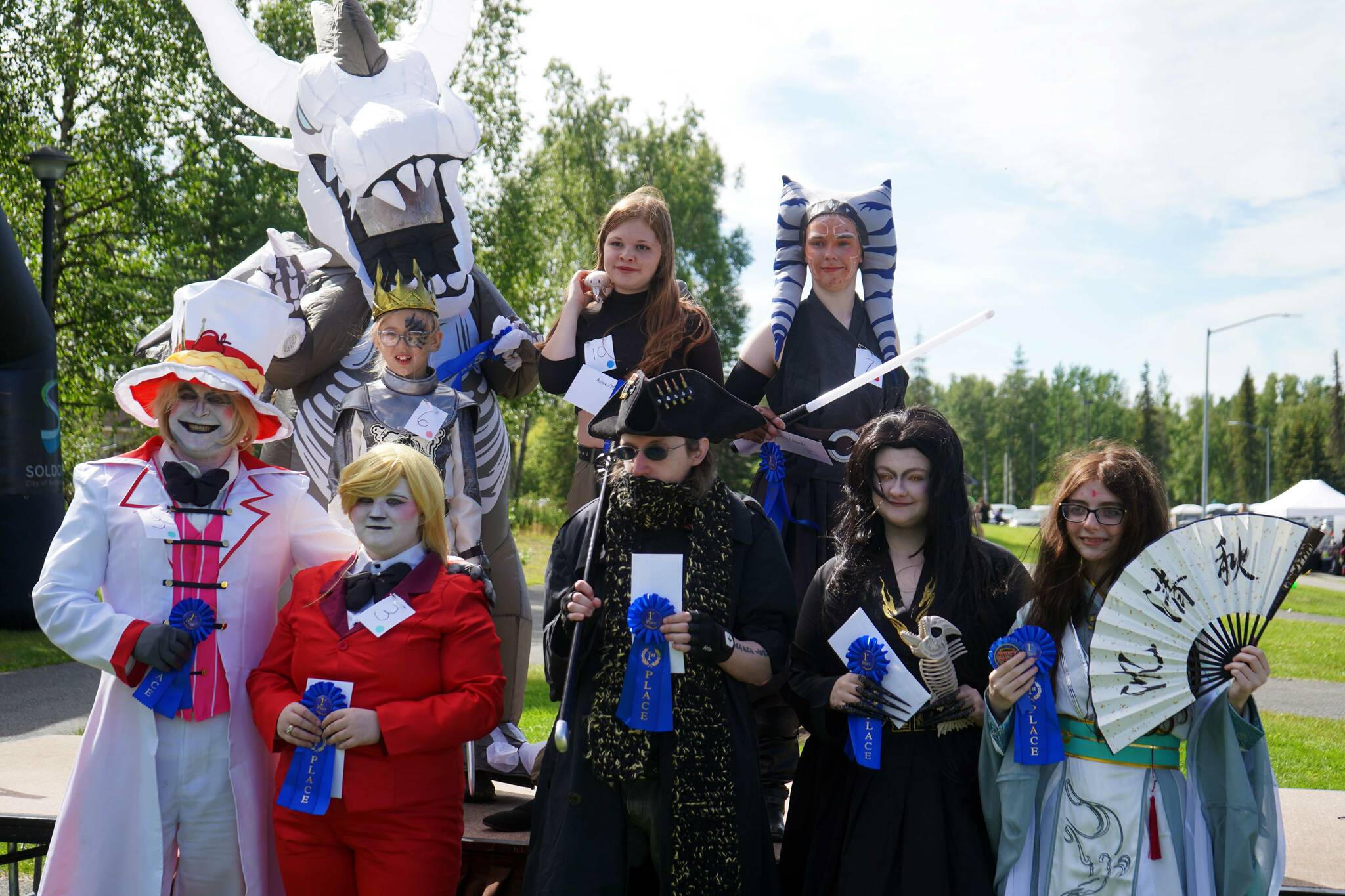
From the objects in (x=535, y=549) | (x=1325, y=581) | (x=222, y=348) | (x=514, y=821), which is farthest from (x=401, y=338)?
(x=1325, y=581)

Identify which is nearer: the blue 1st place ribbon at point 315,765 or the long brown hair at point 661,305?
the blue 1st place ribbon at point 315,765

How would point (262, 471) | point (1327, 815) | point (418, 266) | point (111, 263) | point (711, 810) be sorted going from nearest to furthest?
point (711, 810), point (262, 471), point (418, 266), point (1327, 815), point (111, 263)

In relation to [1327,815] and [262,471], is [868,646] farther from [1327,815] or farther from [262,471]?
[1327,815]

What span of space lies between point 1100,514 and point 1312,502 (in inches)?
1185

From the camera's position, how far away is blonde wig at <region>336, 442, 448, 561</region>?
9.53 feet

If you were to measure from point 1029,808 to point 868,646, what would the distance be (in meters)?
0.54

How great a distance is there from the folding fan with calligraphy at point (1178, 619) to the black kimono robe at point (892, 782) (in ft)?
1.06

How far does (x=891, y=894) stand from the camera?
8.96 ft

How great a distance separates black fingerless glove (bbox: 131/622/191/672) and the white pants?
0.23 meters

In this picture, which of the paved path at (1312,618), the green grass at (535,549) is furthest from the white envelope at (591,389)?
the paved path at (1312,618)

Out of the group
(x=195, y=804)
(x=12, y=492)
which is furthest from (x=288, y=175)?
(x=195, y=804)

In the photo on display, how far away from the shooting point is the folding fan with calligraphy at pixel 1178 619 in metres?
2.58

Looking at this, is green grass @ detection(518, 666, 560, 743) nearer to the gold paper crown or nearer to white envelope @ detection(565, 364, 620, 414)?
white envelope @ detection(565, 364, 620, 414)

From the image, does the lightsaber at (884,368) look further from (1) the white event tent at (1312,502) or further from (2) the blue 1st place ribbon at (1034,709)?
(1) the white event tent at (1312,502)
